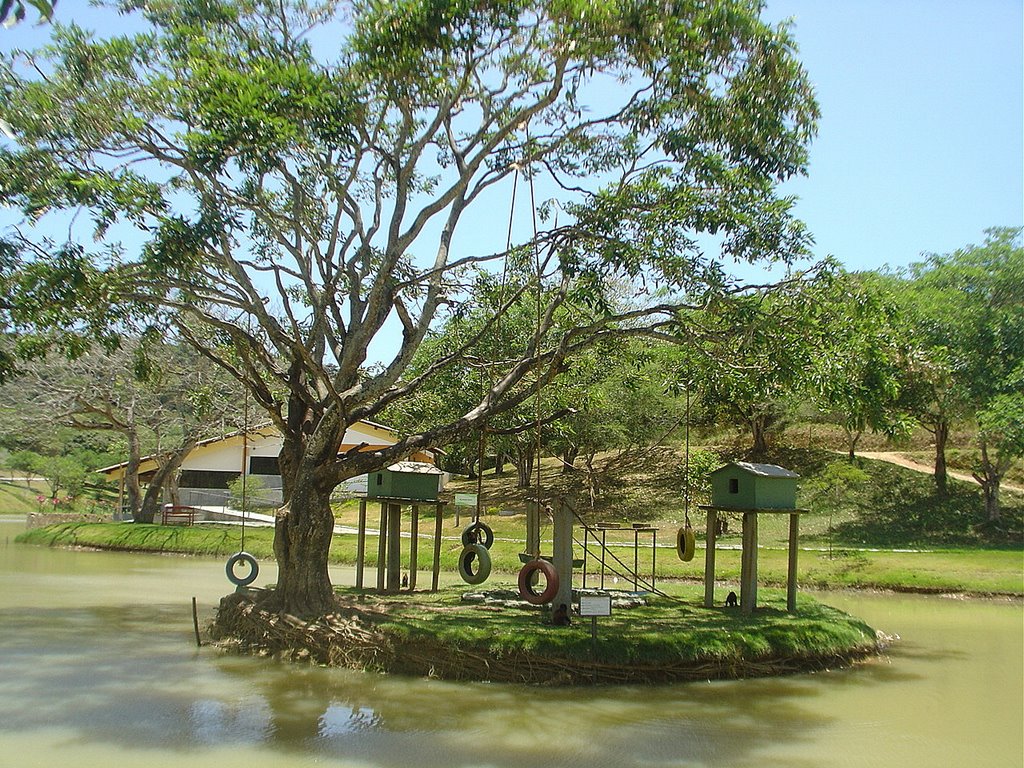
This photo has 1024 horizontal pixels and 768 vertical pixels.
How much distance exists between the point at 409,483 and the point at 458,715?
6829mm

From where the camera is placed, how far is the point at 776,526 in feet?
98.9

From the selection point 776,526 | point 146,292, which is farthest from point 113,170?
point 776,526

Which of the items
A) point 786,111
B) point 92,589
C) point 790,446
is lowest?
point 92,589

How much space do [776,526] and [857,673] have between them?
17.9 meters

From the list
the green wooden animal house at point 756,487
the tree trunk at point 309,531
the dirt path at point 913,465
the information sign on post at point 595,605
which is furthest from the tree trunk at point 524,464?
the information sign on post at point 595,605

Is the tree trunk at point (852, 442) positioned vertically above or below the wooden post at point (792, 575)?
above

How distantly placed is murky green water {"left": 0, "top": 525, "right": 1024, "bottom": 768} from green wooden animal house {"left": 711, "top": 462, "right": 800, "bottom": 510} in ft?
9.01

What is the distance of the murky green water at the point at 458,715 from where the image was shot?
891 cm

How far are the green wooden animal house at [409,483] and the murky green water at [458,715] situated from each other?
13.7 feet

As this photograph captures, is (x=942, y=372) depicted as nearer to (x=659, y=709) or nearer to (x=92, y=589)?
(x=659, y=709)

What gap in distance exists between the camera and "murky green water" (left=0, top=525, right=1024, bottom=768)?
891 cm

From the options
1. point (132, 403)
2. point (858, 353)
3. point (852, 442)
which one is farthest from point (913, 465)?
point (132, 403)

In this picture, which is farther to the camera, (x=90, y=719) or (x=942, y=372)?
(x=942, y=372)

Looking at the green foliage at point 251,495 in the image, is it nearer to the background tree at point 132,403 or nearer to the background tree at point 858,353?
the background tree at point 132,403
